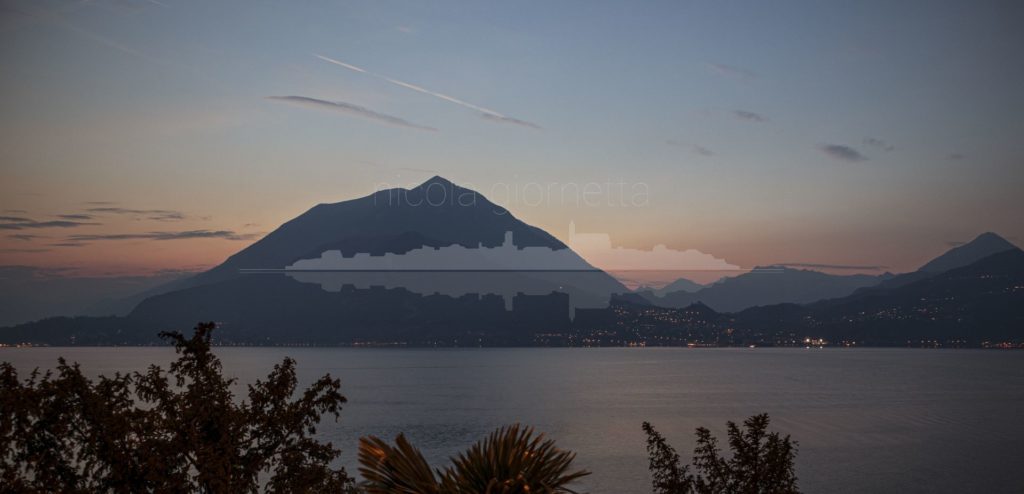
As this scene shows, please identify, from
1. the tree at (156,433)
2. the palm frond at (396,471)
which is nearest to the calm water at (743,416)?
the tree at (156,433)

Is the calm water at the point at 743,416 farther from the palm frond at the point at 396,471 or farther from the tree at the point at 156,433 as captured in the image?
the palm frond at the point at 396,471

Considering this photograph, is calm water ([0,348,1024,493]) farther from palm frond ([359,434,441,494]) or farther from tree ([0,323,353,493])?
palm frond ([359,434,441,494])

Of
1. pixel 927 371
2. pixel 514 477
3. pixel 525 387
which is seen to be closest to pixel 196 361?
pixel 514 477

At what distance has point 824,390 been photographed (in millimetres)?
143875

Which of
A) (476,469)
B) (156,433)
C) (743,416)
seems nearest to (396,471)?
(476,469)

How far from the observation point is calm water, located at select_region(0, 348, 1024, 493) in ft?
216

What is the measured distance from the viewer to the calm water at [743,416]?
216 ft

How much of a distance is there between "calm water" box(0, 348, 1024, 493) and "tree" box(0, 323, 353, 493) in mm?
46530

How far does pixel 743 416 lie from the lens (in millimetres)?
103750

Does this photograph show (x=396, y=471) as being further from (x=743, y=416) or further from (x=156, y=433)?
(x=743, y=416)

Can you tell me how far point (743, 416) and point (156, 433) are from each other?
98.8 m

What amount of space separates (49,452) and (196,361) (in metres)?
2.19

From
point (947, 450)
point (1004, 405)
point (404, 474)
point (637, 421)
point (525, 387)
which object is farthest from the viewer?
point (525, 387)

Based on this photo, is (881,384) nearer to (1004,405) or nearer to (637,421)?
(1004,405)
